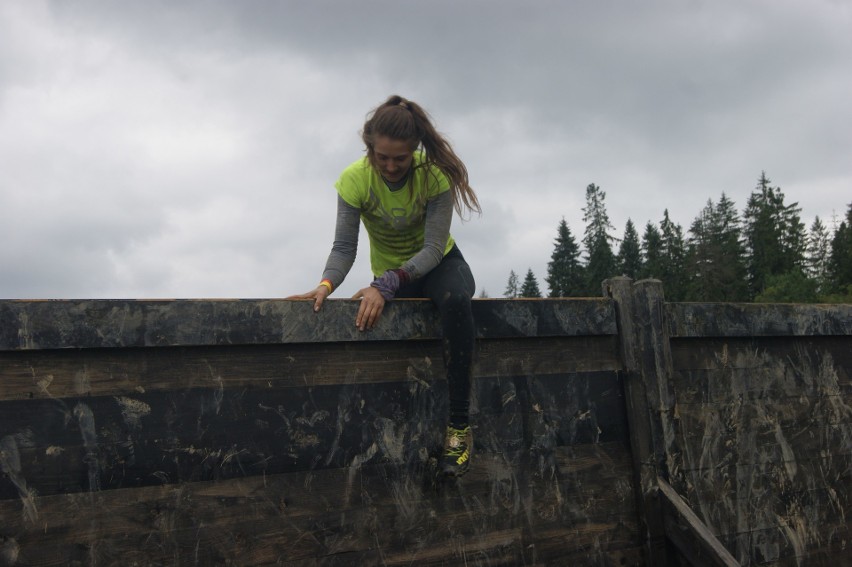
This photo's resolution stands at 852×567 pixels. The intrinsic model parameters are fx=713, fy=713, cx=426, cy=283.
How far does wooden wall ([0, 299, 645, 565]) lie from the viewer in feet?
9.28

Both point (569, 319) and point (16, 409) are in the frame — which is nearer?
point (16, 409)

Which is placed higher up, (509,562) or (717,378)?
(717,378)

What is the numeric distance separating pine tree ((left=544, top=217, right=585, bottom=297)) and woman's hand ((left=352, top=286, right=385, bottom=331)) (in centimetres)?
7371

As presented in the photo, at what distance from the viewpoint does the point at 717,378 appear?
428 cm

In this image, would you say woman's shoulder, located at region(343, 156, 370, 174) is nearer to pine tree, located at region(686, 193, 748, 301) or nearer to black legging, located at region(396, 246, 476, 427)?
black legging, located at region(396, 246, 476, 427)

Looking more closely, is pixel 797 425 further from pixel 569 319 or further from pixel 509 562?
pixel 509 562

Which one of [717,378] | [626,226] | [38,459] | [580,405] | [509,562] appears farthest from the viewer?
[626,226]

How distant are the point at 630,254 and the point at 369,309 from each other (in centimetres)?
7885

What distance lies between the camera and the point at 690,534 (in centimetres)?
363

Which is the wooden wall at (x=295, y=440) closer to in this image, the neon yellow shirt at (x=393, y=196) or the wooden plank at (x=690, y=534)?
the wooden plank at (x=690, y=534)

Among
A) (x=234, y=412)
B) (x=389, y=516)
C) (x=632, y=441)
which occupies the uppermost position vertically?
(x=234, y=412)

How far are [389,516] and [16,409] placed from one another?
162 cm

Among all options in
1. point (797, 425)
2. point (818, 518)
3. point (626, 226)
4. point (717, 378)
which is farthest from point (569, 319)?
point (626, 226)

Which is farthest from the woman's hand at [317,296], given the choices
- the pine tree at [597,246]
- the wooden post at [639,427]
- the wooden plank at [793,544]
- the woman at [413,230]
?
the pine tree at [597,246]
